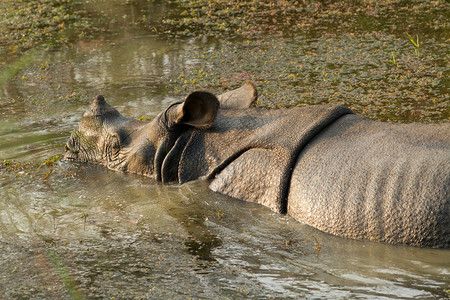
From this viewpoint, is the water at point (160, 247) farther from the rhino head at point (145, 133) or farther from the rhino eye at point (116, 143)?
the rhino eye at point (116, 143)

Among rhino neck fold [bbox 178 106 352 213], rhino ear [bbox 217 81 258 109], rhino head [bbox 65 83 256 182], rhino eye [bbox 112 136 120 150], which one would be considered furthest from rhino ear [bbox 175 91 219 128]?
rhino eye [bbox 112 136 120 150]

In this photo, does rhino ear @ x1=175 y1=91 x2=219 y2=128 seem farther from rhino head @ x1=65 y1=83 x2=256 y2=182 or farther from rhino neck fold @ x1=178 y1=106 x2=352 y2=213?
rhino neck fold @ x1=178 y1=106 x2=352 y2=213

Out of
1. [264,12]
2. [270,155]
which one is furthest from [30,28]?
[270,155]

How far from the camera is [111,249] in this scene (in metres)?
4.10

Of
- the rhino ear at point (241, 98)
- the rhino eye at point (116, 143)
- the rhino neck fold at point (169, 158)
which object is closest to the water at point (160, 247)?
the rhino neck fold at point (169, 158)

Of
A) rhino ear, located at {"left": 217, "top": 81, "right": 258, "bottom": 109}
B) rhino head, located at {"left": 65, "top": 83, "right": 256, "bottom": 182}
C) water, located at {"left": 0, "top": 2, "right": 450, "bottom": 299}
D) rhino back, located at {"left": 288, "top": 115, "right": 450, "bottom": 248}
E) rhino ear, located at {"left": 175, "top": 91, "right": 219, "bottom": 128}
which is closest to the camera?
water, located at {"left": 0, "top": 2, "right": 450, "bottom": 299}

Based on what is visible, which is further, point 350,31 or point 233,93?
point 350,31

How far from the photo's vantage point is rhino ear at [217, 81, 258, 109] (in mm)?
5111

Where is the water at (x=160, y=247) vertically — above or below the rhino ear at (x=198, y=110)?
below

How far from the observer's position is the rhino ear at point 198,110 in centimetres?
467

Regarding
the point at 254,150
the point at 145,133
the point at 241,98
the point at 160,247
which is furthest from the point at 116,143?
the point at 160,247

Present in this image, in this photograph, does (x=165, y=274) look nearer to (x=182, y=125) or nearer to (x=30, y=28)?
(x=182, y=125)

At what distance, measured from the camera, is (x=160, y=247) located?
4070 mm

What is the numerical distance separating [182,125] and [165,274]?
1.57 meters
